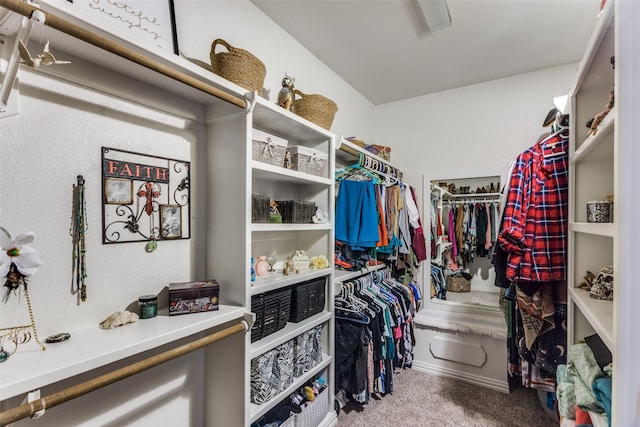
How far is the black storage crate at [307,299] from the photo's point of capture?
5.52 ft

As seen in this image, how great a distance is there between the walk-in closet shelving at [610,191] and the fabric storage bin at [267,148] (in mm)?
1261

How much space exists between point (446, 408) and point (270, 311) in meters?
1.62

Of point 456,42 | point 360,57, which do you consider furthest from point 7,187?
point 456,42

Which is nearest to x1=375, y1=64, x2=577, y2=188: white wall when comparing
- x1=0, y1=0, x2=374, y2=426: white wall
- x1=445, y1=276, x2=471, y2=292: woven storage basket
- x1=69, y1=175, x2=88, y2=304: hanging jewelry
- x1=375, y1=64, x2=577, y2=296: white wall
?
x1=375, y1=64, x2=577, y2=296: white wall

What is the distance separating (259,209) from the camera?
151 centimetres

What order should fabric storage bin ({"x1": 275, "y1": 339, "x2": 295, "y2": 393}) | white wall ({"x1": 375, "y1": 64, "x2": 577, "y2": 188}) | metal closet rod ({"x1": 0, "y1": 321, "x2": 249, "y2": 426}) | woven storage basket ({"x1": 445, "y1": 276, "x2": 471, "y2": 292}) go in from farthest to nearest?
woven storage basket ({"x1": 445, "y1": 276, "x2": 471, "y2": 292})
white wall ({"x1": 375, "y1": 64, "x2": 577, "y2": 188})
fabric storage bin ({"x1": 275, "y1": 339, "x2": 295, "y2": 393})
metal closet rod ({"x1": 0, "y1": 321, "x2": 249, "y2": 426})

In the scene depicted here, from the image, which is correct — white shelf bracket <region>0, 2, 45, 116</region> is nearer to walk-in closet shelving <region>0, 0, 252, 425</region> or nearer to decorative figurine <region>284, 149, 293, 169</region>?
walk-in closet shelving <region>0, 0, 252, 425</region>

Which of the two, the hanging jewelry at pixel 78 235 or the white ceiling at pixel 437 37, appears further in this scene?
the white ceiling at pixel 437 37

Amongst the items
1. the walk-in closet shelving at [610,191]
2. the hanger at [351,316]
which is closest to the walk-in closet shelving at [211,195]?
the hanger at [351,316]

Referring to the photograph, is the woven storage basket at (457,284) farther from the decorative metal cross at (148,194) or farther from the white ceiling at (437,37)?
the decorative metal cross at (148,194)

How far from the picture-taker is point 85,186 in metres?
1.04

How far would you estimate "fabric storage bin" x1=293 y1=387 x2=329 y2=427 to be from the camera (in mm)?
1624

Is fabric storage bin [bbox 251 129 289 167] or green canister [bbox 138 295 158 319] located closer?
green canister [bbox 138 295 158 319]

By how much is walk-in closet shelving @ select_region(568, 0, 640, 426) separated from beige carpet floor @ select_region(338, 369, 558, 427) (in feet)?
3.30
